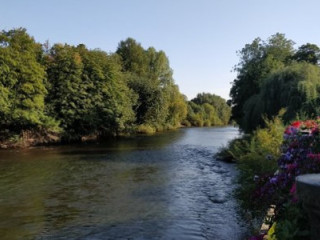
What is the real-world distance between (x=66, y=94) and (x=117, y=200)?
88.4 ft

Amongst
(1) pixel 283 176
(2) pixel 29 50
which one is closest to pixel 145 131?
(2) pixel 29 50

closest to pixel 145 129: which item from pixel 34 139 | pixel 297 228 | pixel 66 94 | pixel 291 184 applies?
pixel 66 94

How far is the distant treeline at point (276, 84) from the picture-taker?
67.2 ft

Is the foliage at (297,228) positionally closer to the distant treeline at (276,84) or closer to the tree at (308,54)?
the distant treeline at (276,84)

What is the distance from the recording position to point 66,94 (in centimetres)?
3819

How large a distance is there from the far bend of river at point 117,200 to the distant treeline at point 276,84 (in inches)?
179

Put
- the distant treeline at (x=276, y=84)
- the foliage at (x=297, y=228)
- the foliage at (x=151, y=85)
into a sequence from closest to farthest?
the foliage at (x=297, y=228), the distant treeline at (x=276, y=84), the foliage at (x=151, y=85)

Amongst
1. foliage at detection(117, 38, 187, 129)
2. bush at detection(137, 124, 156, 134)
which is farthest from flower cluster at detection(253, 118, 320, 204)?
bush at detection(137, 124, 156, 134)

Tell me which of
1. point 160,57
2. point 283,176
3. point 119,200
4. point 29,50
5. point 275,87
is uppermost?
point 160,57

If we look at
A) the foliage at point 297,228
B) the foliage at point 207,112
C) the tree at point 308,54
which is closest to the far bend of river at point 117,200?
the foliage at point 297,228

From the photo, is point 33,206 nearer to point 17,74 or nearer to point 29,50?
point 17,74

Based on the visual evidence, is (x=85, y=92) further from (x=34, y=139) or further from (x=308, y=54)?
(x=308, y=54)

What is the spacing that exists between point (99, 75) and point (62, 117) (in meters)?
6.94

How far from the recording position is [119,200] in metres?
13.1
